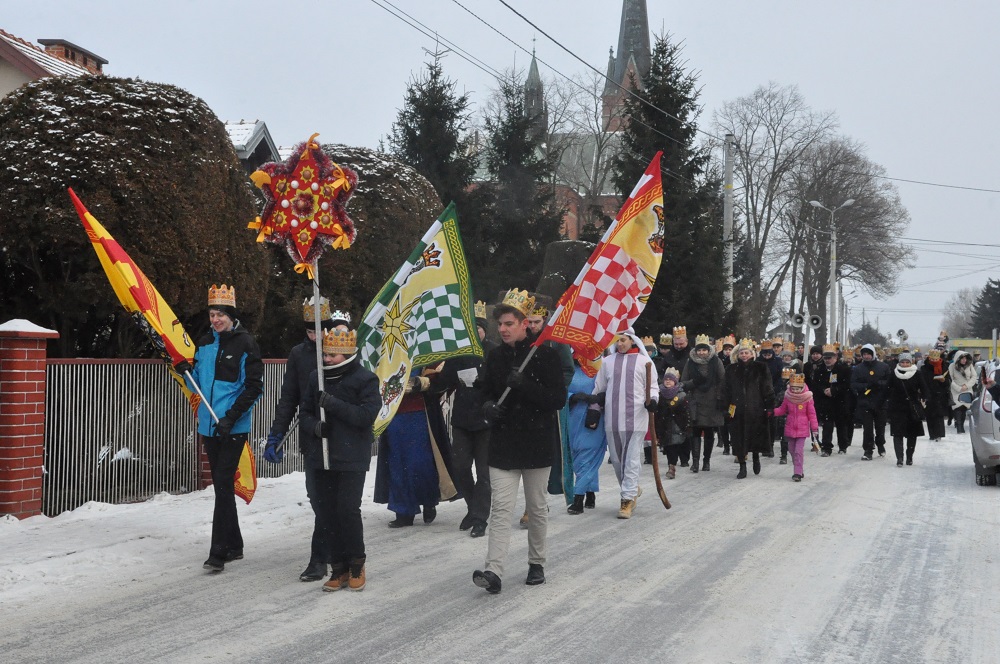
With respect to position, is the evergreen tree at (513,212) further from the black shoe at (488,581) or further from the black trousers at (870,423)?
the black shoe at (488,581)

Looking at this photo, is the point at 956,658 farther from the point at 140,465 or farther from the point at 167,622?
the point at 140,465

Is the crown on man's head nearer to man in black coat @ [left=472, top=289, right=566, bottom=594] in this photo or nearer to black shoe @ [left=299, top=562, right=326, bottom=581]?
man in black coat @ [left=472, top=289, right=566, bottom=594]

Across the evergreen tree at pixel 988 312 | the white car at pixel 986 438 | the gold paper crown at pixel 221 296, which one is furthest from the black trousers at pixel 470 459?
the evergreen tree at pixel 988 312

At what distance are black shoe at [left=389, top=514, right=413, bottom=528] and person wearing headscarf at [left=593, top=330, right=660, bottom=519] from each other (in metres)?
2.21

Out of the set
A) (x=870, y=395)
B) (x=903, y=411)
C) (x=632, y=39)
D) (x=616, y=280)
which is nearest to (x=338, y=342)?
(x=616, y=280)

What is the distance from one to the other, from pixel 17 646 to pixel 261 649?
131 centimetres

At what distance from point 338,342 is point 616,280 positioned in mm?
2371

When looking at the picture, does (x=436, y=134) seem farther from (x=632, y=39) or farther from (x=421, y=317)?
(x=632, y=39)

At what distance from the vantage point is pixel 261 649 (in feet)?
17.5

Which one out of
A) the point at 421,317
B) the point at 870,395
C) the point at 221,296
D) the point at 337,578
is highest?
the point at 221,296

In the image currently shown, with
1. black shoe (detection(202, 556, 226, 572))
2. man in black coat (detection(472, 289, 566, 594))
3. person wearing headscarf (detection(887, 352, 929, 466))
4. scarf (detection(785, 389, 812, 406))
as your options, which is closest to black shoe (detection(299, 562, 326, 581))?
black shoe (detection(202, 556, 226, 572))

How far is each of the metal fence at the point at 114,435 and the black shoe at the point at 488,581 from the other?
4.84m

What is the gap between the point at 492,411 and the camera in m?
6.70

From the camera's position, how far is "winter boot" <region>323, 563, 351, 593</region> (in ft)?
22.0
